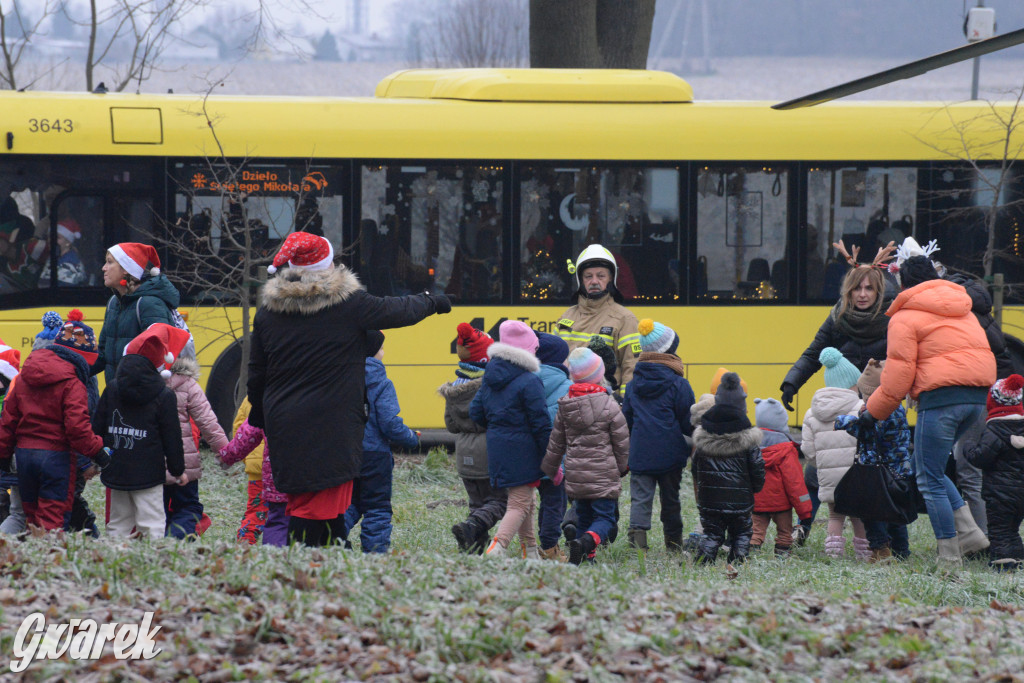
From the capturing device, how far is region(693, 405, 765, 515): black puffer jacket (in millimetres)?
7562

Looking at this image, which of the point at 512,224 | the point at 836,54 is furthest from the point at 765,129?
the point at 836,54

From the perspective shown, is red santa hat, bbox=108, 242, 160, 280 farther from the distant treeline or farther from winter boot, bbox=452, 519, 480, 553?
the distant treeline

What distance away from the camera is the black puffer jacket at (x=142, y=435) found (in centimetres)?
708

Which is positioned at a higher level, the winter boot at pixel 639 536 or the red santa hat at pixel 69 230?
the red santa hat at pixel 69 230

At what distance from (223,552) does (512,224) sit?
21.8 feet

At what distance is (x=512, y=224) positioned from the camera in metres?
12.1

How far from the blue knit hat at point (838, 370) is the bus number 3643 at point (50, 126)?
7.29m

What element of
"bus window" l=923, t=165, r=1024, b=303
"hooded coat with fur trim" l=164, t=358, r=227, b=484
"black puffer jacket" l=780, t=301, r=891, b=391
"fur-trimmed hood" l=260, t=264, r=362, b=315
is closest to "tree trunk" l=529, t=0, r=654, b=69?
"bus window" l=923, t=165, r=1024, b=303

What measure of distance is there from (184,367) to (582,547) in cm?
269

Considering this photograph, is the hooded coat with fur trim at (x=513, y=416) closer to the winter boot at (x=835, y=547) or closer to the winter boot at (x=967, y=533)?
the winter boot at (x=835, y=547)

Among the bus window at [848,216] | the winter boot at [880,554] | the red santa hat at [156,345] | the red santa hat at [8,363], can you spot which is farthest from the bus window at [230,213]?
the winter boot at [880,554]

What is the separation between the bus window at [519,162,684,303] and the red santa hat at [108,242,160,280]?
4.60 m

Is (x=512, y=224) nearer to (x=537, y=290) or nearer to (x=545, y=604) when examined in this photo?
(x=537, y=290)

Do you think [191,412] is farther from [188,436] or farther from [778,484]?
[778,484]
